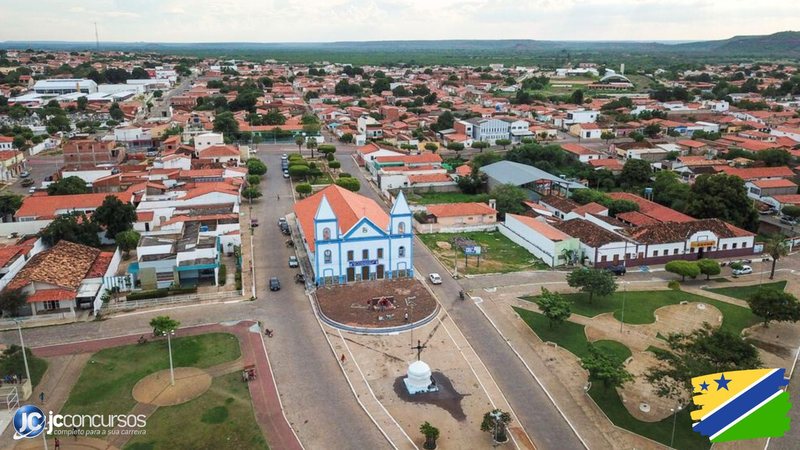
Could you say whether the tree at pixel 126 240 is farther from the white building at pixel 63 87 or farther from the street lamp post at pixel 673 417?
the white building at pixel 63 87

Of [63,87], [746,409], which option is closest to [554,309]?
[746,409]

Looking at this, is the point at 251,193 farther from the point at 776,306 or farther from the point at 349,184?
the point at 776,306

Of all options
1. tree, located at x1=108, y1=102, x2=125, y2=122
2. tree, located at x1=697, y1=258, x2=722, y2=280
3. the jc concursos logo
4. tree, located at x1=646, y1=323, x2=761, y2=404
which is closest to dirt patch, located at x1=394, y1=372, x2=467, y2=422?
tree, located at x1=646, y1=323, x2=761, y2=404

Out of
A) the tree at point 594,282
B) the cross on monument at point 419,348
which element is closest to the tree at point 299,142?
the tree at point 594,282

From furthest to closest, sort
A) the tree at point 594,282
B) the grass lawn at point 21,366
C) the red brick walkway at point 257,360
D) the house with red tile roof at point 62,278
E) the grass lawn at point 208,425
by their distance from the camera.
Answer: the tree at point 594,282 < the house with red tile roof at point 62,278 < the grass lawn at point 21,366 < the red brick walkway at point 257,360 < the grass lawn at point 208,425

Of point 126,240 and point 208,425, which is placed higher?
point 126,240

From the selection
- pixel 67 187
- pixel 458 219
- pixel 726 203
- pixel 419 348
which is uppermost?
pixel 67 187

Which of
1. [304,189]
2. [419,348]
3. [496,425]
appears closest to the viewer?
[496,425]

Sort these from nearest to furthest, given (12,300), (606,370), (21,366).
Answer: (606,370) < (21,366) < (12,300)
